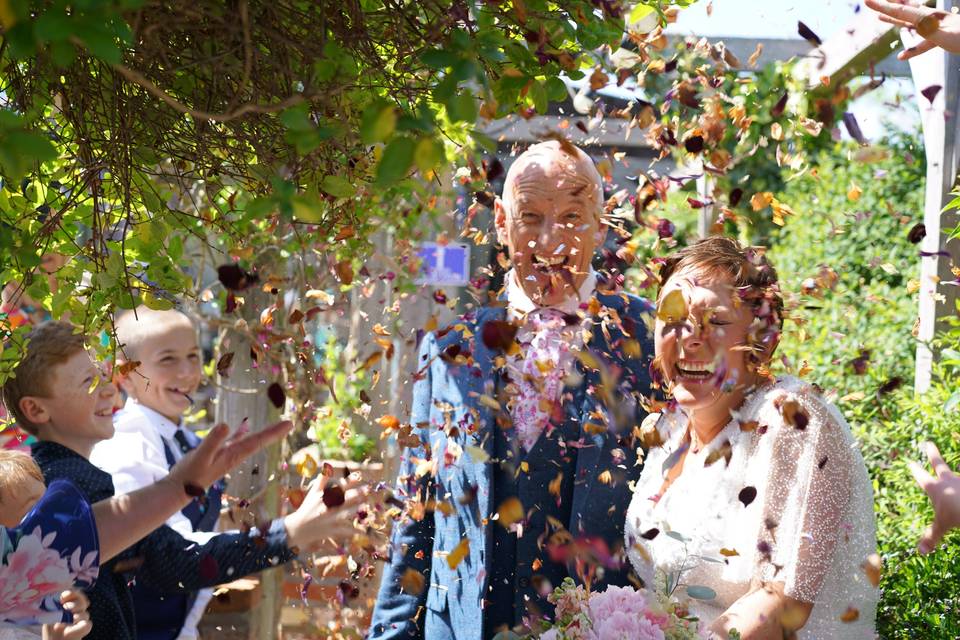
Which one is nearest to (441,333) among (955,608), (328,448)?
(955,608)

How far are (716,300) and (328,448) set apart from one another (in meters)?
6.73

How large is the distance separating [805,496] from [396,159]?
1.28 meters

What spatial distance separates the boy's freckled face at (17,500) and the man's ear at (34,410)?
10.0 inches

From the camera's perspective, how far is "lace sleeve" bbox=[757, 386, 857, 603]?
1.76 meters

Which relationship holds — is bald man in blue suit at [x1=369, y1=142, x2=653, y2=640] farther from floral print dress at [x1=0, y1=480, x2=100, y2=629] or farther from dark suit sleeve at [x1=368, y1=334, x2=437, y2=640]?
floral print dress at [x1=0, y1=480, x2=100, y2=629]

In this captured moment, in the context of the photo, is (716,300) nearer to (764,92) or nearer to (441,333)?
(441,333)

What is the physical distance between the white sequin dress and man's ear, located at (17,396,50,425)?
4.85 ft

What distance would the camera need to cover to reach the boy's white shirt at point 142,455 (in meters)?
2.83

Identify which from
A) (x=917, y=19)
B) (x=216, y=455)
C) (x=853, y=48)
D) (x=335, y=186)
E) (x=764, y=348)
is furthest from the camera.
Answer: (x=853, y=48)

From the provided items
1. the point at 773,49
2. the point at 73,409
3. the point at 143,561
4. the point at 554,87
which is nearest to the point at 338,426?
the point at 773,49

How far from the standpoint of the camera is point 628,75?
5.48ft

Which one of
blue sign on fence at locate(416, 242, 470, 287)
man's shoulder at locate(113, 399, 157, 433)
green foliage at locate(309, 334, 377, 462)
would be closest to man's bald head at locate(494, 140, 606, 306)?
man's shoulder at locate(113, 399, 157, 433)

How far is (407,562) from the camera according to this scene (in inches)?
92.0

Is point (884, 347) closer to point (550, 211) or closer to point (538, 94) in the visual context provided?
point (550, 211)
